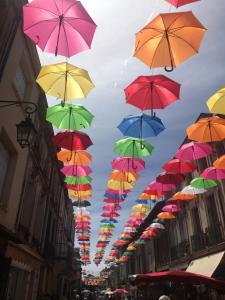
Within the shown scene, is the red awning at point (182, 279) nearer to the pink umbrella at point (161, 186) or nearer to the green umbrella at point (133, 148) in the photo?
the green umbrella at point (133, 148)

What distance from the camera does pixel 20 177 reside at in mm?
12195

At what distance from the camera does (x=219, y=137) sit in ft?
32.8

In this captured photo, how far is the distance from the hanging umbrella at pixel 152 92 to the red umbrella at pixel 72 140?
A: 2620mm

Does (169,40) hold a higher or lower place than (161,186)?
higher

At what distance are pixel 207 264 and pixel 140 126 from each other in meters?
10.6

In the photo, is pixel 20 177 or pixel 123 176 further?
pixel 123 176

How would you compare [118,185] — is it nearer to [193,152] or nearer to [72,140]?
[193,152]

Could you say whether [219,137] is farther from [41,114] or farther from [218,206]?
[41,114]

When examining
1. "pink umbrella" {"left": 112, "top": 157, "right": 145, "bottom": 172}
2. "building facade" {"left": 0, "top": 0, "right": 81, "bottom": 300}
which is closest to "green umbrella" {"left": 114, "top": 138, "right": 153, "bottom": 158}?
"pink umbrella" {"left": 112, "top": 157, "right": 145, "bottom": 172}

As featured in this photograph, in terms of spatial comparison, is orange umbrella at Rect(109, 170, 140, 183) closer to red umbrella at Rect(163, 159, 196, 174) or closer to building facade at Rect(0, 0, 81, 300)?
red umbrella at Rect(163, 159, 196, 174)

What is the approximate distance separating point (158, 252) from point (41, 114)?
70.6 ft

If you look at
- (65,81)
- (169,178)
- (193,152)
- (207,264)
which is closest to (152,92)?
(65,81)

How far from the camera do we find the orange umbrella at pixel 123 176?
45.9 feet

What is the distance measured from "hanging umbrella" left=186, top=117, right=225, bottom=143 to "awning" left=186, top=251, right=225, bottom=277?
8320mm
